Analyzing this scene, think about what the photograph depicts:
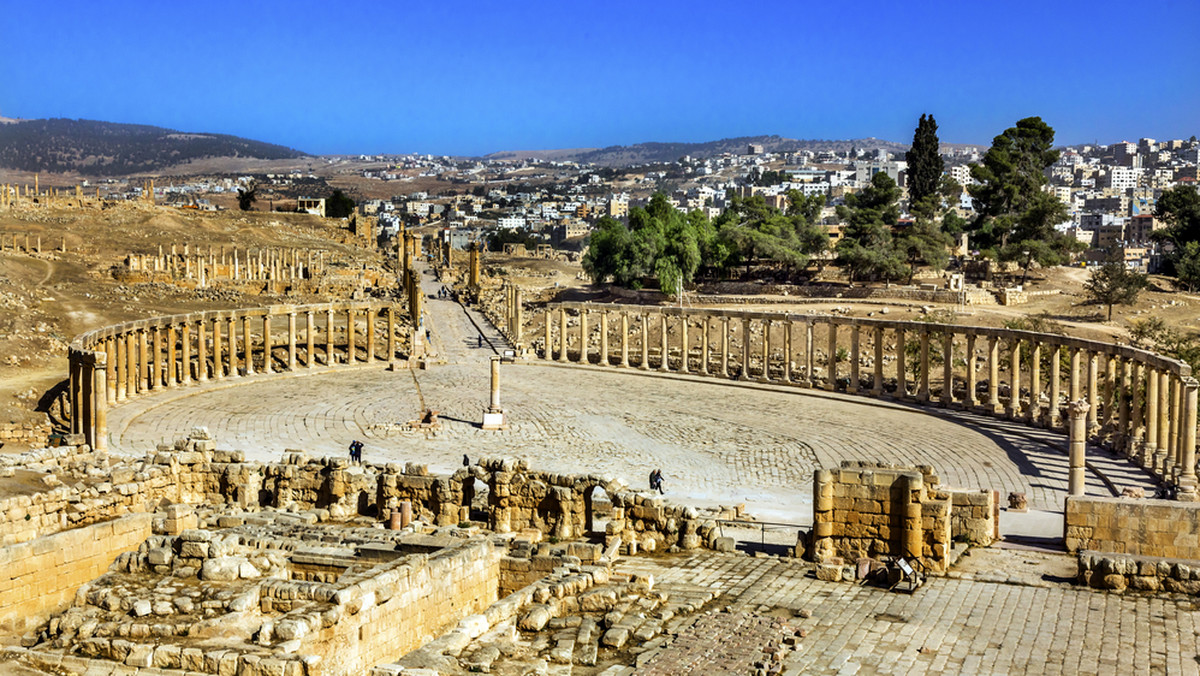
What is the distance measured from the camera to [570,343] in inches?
2498

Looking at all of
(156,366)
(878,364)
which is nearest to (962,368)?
(878,364)

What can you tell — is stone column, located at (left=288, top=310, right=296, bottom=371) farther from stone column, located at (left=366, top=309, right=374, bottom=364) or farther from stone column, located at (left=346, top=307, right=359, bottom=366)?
stone column, located at (left=366, top=309, right=374, bottom=364)

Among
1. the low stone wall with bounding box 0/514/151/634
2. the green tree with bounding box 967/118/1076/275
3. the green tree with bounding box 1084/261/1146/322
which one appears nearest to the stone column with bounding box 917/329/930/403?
the green tree with bounding box 1084/261/1146/322

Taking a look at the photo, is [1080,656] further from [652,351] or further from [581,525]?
[652,351]

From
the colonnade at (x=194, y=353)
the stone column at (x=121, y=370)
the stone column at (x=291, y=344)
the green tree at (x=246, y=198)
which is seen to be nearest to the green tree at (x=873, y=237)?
the colonnade at (x=194, y=353)

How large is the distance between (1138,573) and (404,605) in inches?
A: 411

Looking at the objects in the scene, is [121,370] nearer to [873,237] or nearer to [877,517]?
[877,517]

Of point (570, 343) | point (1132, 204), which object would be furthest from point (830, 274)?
point (1132, 204)

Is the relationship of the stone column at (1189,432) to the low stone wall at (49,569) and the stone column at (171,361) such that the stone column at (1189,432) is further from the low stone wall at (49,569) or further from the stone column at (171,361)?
the stone column at (171,361)

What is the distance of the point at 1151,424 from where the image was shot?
31109 millimetres

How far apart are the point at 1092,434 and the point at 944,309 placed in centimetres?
2849

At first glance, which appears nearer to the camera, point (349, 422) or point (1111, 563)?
point (1111, 563)

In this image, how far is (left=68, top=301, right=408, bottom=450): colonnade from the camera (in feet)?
107

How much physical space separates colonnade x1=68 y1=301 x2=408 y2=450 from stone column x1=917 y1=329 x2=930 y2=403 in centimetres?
2048
